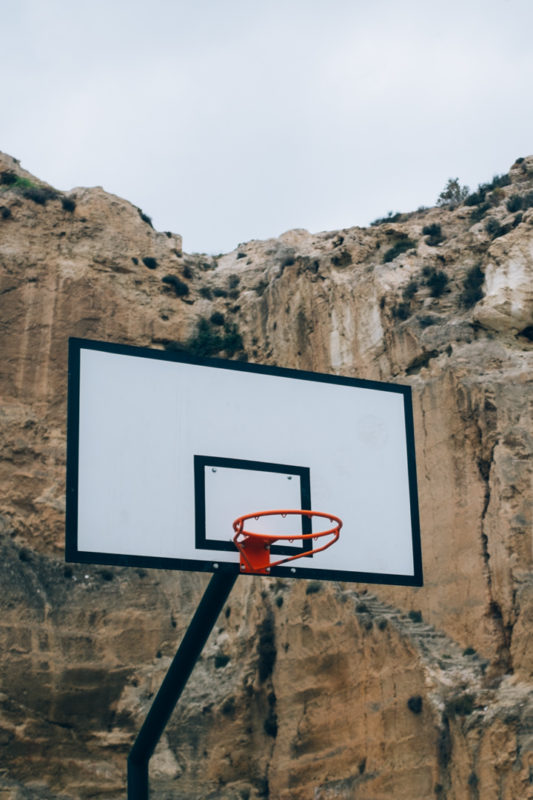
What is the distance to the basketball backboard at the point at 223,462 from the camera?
11844mm

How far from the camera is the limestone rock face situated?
67.6ft

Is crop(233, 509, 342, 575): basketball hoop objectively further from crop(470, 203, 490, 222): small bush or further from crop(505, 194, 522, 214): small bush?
crop(470, 203, 490, 222): small bush

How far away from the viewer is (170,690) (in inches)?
485

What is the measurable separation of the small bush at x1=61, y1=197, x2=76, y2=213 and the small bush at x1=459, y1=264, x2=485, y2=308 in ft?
30.3

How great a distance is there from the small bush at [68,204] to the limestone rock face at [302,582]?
6 centimetres

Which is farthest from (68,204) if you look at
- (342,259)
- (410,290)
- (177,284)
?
(410,290)

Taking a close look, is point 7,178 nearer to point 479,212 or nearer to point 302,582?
point 479,212

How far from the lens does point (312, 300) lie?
87.6 feet

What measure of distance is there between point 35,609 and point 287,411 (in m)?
12.5

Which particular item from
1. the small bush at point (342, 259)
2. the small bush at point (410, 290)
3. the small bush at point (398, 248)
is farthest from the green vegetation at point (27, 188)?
the small bush at point (410, 290)

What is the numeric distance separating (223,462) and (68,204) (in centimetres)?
1770

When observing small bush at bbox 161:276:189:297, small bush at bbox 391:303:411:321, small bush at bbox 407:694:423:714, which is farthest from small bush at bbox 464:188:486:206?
small bush at bbox 407:694:423:714

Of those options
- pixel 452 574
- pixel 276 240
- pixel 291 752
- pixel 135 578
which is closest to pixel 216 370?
pixel 452 574

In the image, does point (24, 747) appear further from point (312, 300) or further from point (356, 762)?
point (312, 300)
